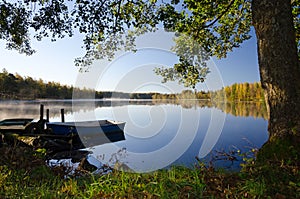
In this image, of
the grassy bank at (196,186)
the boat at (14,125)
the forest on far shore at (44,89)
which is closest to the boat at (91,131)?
the boat at (14,125)

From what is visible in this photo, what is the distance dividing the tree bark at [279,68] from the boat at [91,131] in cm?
1617

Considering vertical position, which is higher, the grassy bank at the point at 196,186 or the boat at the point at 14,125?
the grassy bank at the point at 196,186

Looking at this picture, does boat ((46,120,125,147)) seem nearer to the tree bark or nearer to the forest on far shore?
the tree bark

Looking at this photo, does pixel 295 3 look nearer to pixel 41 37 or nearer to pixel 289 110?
pixel 289 110

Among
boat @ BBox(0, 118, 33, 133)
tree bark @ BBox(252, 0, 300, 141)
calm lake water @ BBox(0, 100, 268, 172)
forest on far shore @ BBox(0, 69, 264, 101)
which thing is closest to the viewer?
tree bark @ BBox(252, 0, 300, 141)

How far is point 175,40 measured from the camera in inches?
301

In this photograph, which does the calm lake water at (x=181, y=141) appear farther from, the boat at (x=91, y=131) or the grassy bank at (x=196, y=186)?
the boat at (x=91, y=131)

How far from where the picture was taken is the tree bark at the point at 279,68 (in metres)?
3.77

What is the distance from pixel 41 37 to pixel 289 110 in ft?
22.0

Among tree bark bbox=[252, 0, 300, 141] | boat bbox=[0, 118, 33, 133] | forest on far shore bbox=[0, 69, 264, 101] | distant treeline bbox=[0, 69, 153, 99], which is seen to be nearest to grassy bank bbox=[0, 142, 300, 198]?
tree bark bbox=[252, 0, 300, 141]

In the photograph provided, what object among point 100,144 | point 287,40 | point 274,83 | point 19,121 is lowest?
point 100,144

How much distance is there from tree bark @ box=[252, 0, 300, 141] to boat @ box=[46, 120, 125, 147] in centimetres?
1617

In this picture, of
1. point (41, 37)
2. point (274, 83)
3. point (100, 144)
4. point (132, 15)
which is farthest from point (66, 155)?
point (274, 83)

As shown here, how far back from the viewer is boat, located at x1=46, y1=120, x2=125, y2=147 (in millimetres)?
18266
